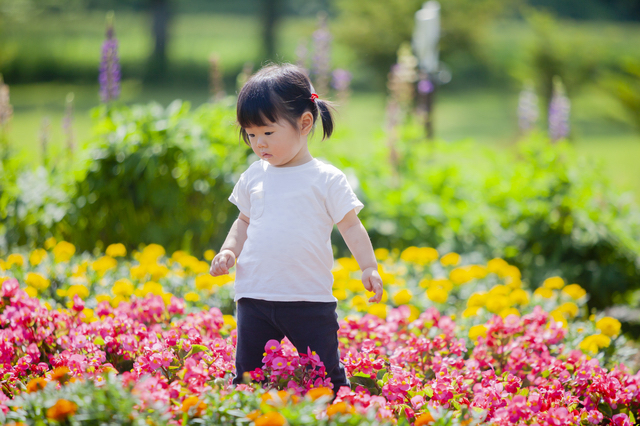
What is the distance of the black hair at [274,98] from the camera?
1.81 meters

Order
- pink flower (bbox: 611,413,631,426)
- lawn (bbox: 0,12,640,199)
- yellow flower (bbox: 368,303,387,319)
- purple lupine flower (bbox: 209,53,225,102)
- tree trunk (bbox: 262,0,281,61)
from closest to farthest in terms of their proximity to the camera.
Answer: pink flower (bbox: 611,413,631,426), yellow flower (bbox: 368,303,387,319), purple lupine flower (bbox: 209,53,225,102), lawn (bbox: 0,12,640,199), tree trunk (bbox: 262,0,281,61)

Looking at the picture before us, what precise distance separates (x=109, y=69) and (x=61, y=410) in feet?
11.7

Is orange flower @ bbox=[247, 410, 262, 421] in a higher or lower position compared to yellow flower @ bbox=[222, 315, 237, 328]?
higher

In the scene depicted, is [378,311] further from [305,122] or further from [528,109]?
[528,109]

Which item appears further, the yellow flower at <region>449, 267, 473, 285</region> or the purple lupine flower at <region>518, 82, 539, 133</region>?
the purple lupine flower at <region>518, 82, 539, 133</region>

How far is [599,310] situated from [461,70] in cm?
1981

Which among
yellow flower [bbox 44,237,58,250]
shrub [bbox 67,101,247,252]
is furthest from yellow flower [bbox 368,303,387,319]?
yellow flower [bbox 44,237,58,250]

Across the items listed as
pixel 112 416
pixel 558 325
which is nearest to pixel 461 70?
pixel 558 325

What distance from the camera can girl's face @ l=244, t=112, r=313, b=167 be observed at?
1.83 metres

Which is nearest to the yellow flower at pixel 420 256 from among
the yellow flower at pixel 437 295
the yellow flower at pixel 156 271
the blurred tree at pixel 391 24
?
the yellow flower at pixel 437 295

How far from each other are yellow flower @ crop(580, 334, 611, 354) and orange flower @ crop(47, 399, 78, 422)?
6.83 feet

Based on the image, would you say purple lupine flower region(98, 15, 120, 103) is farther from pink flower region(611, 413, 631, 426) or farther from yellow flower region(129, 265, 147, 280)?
pink flower region(611, 413, 631, 426)

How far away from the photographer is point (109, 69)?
4379 millimetres

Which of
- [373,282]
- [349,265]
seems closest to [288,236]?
[373,282]
